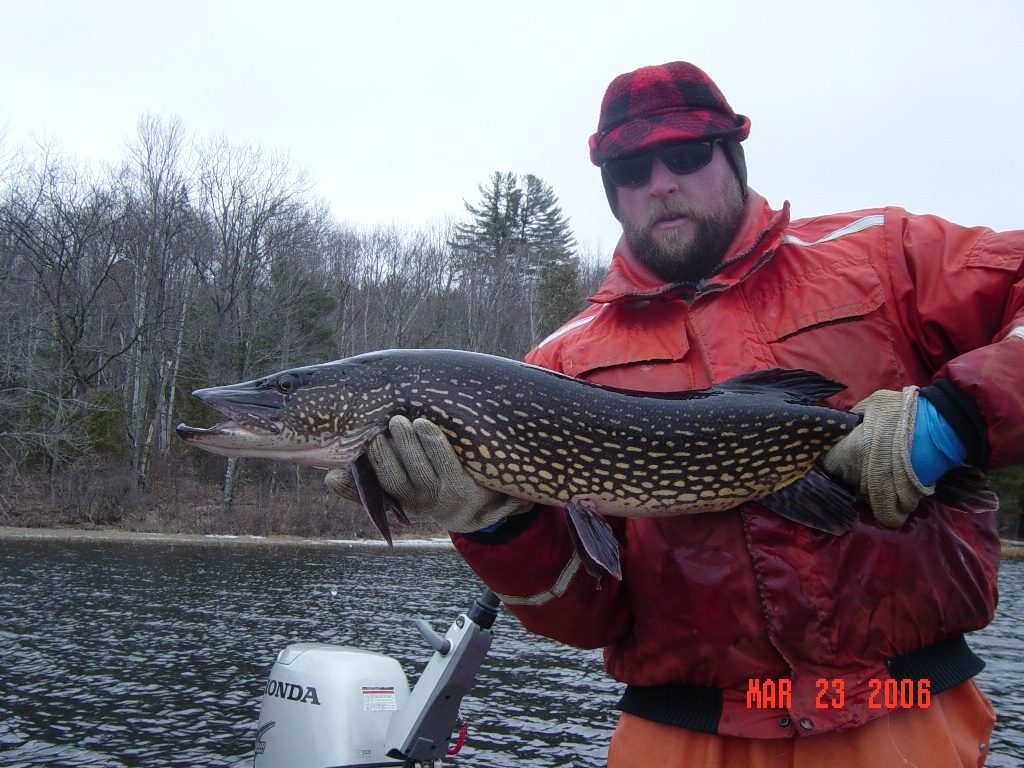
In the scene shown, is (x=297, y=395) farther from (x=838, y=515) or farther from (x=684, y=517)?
(x=838, y=515)

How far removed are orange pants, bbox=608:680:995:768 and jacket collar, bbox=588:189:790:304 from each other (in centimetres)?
150

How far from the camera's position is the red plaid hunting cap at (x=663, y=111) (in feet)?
10.3

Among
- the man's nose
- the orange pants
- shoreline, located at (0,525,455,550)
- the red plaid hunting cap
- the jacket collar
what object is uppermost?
the red plaid hunting cap

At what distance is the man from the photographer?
2.40 m

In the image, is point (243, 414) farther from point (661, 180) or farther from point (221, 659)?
point (221, 659)

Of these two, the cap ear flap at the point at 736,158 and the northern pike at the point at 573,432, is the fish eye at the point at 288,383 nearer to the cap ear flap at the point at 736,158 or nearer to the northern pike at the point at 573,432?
the northern pike at the point at 573,432

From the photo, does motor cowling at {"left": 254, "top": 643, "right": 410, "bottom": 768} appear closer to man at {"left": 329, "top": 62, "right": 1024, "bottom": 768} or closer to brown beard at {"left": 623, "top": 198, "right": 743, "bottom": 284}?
man at {"left": 329, "top": 62, "right": 1024, "bottom": 768}

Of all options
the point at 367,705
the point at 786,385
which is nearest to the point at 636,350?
the point at 786,385

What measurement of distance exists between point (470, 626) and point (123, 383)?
115 ft

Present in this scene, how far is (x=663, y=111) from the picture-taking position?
318cm

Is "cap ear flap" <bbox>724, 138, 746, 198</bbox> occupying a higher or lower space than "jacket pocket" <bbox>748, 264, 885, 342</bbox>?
higher

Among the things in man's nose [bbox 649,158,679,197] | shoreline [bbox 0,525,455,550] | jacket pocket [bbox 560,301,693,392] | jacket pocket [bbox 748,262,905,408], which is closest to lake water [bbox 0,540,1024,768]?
shoreline [bbox 0,525,455,550]

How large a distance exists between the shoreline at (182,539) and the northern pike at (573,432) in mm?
20377

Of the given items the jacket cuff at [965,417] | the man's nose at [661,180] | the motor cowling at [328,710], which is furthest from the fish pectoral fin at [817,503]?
the motor cowling at [328,710]
